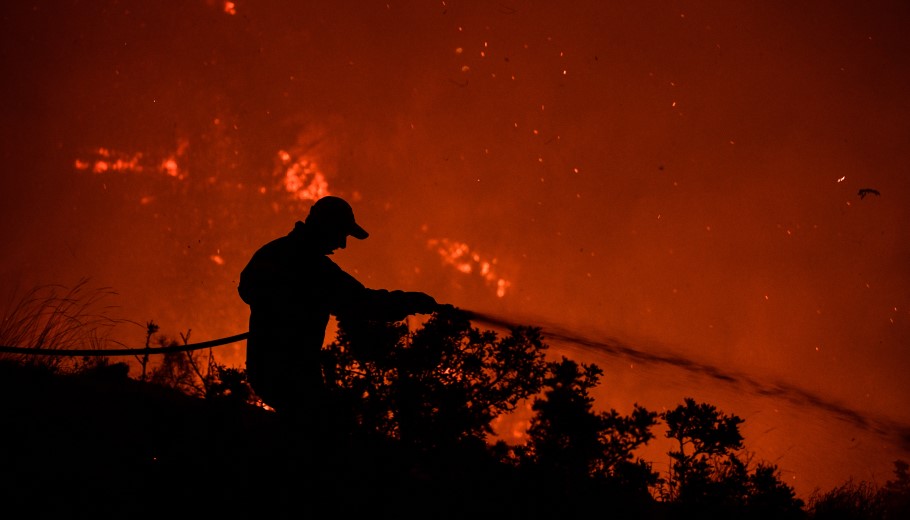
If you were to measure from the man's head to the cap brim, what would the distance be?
0.24ft

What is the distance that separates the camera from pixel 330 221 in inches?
169

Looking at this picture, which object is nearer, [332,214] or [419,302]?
[332,214]

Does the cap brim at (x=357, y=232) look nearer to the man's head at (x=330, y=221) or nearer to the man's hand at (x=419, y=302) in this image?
the man's head at (x=330, y=221)

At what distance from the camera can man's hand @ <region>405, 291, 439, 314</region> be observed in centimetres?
457

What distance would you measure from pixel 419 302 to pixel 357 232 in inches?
33.5

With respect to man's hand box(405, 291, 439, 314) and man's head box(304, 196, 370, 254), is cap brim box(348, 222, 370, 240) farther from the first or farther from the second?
man's hand box(405, 291, 439, 314)

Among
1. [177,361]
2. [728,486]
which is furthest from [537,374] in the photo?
[177,361]

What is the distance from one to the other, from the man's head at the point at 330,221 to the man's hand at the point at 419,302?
75 centimetres

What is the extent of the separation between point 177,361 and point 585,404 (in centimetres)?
2487

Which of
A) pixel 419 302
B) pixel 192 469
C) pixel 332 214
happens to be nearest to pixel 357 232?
pixel 332 214

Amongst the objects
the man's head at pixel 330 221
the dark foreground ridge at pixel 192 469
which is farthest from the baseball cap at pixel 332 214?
the dark foreground ridge at pixel 192 469

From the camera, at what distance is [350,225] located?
14.7 ft

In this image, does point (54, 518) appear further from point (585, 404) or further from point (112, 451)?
point (585, 404)

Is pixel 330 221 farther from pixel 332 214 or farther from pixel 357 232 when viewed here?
pixel 357 232
